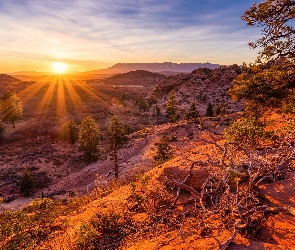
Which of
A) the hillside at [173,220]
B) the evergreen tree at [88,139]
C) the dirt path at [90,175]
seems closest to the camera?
the hillside at [173,220]

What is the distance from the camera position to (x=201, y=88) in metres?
85.0

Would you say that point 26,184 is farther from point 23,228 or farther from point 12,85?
point 12,85

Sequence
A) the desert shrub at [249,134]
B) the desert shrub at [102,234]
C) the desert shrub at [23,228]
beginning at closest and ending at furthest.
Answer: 1. the desert shrub at [102,234]
2. the desert shrub at [23,228]
3. the desert shrub at [249,134]

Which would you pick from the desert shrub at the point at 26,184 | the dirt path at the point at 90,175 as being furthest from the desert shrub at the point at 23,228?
the desert shrub at the point at 26,184

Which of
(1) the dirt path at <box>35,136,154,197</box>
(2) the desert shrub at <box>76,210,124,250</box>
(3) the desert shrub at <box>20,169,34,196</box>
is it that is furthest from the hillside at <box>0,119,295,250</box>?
(3) the desert shrub at <box>20,169,34,196</box>

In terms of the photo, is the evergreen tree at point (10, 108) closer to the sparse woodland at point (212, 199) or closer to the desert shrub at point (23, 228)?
the sparse woodland at point (212, 199)

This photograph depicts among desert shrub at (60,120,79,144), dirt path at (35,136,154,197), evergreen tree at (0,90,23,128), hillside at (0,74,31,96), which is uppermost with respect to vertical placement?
hillside at (0,74,31,96)

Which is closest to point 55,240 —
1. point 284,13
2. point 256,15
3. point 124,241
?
point 124,241

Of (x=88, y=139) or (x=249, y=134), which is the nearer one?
(x=249, y=134)

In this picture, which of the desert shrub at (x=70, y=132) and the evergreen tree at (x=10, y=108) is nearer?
the desert shrub at (x=70, y=132)

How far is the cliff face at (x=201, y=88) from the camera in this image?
72.7 m

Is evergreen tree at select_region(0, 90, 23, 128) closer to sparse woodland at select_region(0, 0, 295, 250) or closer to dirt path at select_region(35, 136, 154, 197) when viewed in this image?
dirt path at select_region(35, 136, 154, 197)

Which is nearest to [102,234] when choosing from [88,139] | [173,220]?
[173,220]

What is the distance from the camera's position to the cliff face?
72.7 meters
